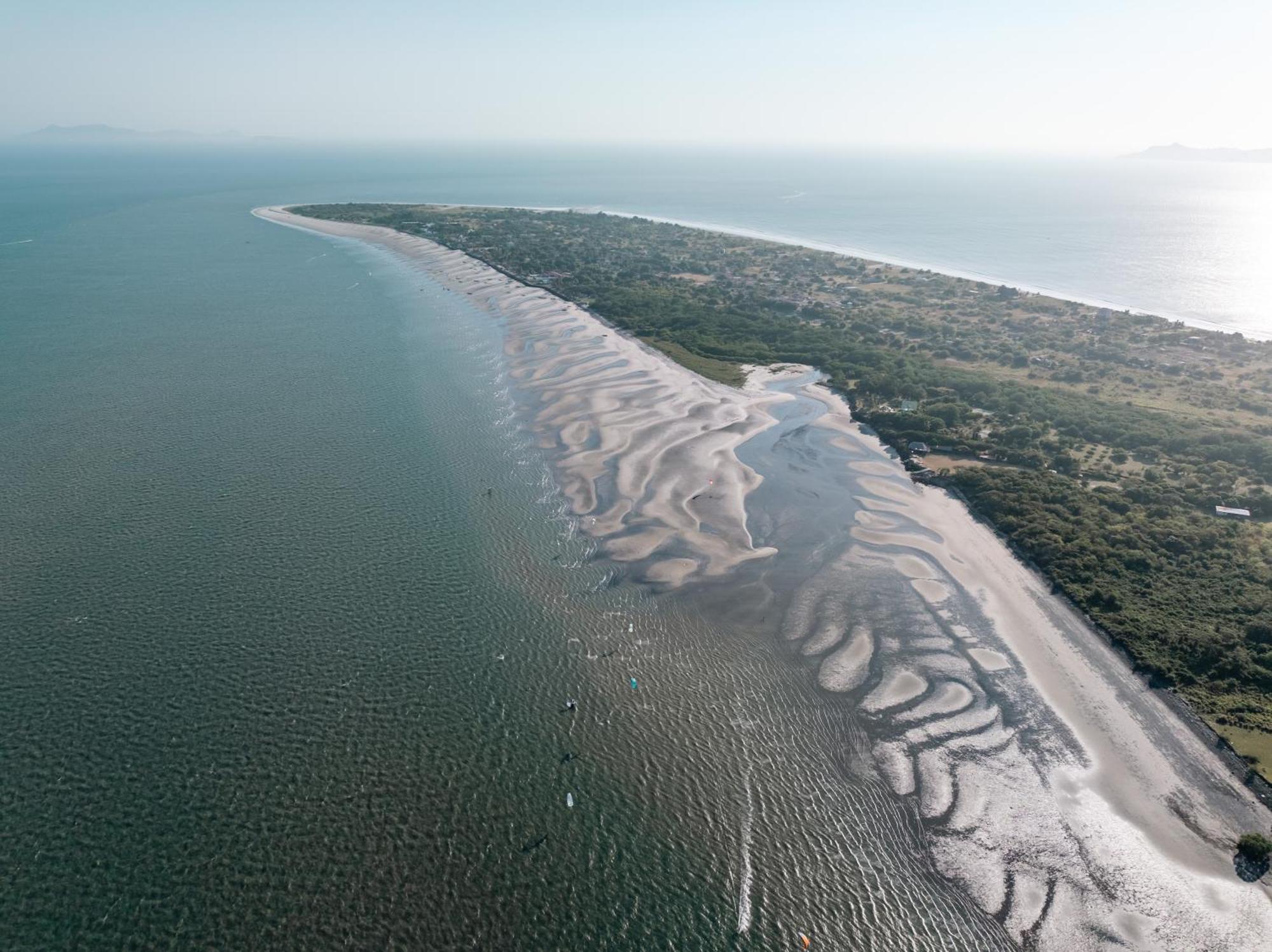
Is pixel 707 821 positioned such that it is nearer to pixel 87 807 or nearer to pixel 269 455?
pixel 87 807

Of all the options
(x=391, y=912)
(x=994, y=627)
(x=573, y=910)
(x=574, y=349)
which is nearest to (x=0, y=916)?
(x=391, y=912)

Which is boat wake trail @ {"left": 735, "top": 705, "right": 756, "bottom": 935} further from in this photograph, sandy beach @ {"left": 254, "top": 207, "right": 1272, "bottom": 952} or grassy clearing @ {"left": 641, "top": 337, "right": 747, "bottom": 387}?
grassy clearing @ {"left": 641, "top": 337, "right": 747, "bottom": 387}

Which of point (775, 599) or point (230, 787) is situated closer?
point (230, 787)

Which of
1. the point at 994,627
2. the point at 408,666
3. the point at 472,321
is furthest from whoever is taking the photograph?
the point at 472,321

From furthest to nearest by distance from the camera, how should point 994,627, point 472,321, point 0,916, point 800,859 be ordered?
point 472,321
point 994,627
point 800,859
point 0,916

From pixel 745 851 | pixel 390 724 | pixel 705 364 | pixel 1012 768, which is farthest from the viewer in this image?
pixel 705 364

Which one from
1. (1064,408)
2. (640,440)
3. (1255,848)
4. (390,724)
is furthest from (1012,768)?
(1064,408)

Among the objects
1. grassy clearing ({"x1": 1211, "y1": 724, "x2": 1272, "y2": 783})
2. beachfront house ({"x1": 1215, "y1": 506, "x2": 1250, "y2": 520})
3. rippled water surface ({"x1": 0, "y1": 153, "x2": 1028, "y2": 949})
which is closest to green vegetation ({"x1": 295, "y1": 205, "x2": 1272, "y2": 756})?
grassy clearing ({"x1": 1211, "y1": 724, "x2": 1272, "y2": 783})

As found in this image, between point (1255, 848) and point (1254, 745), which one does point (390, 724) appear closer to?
point (1255, 848)
